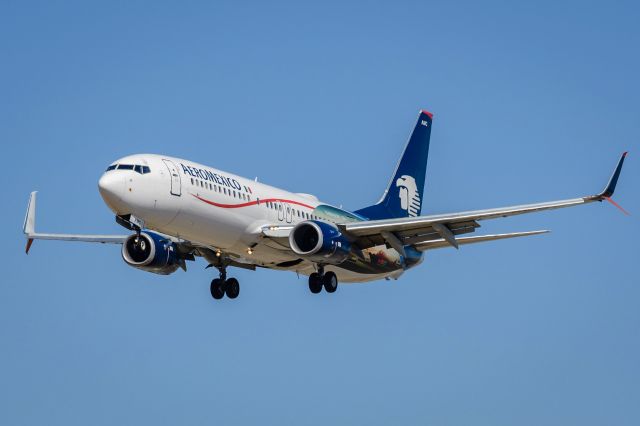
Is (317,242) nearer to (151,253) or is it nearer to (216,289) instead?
(216,289)

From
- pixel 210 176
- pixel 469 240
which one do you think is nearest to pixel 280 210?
pixel 210 176

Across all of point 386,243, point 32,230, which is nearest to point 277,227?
point 386,243

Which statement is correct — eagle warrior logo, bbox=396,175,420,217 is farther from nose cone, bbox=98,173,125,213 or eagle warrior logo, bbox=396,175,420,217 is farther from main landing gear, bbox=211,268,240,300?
nose cone, bbox=98,173,125,213

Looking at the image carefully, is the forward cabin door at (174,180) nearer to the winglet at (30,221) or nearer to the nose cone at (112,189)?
the nose cone at (112,189)

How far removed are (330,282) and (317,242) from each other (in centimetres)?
298

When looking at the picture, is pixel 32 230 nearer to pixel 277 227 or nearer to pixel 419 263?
pixel 277 227

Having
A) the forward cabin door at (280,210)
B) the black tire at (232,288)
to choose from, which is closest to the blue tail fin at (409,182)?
the forward cabin door at (280,210)

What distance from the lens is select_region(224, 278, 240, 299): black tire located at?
5125cm

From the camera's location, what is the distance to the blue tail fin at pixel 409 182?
56844 millimetres

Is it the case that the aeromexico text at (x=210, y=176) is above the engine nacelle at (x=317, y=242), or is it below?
above

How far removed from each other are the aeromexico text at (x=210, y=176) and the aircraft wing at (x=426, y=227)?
15.8 ft

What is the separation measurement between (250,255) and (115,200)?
7207mm

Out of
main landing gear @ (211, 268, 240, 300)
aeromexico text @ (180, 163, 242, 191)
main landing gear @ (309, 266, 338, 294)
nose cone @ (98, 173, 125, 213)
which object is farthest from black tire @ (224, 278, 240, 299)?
nose cone @ (98, 173, 125, 213)

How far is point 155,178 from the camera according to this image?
4412 centimetres
